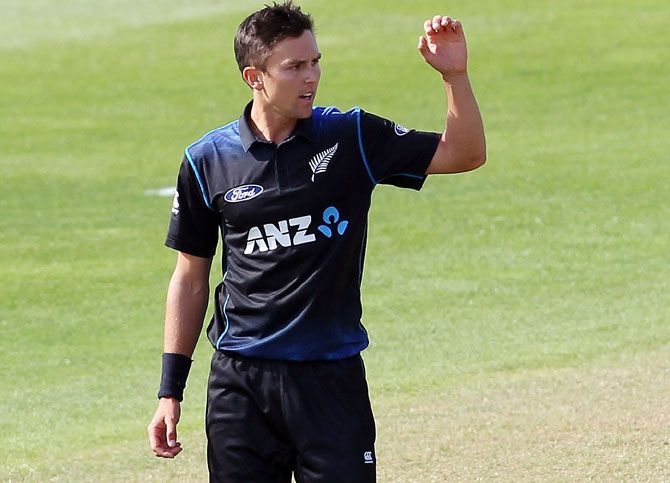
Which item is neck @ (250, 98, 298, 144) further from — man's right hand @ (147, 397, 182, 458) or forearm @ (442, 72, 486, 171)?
man's right hand @ (147, 397, 182, 458)

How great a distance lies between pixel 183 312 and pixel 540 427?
375 centimetres

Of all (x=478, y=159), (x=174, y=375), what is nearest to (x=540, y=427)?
(x=174, y=375)

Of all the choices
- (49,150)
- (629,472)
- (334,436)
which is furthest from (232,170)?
(49,150)

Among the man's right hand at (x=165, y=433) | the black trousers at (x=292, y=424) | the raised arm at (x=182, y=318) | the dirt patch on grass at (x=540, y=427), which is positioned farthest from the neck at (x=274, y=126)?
the dirt patch on grass at (x=540, y=427)

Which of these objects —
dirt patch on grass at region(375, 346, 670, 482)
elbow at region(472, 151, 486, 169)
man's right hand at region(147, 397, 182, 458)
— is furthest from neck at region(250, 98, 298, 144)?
dirt patch on grass at region(375, 346, 670, 482)

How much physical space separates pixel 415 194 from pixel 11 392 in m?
7.01

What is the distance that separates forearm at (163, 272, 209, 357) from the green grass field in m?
2.71

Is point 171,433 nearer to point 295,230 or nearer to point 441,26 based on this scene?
point 295,230

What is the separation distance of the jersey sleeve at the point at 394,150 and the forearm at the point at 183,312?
30.2 inches

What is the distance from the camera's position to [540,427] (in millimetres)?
8617

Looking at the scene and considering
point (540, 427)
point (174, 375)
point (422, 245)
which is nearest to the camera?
point (174, 375)

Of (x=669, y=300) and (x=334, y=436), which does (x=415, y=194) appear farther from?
(x=334, y=436)

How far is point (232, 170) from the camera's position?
5215mm

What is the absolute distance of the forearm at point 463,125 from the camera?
16.4 ft
